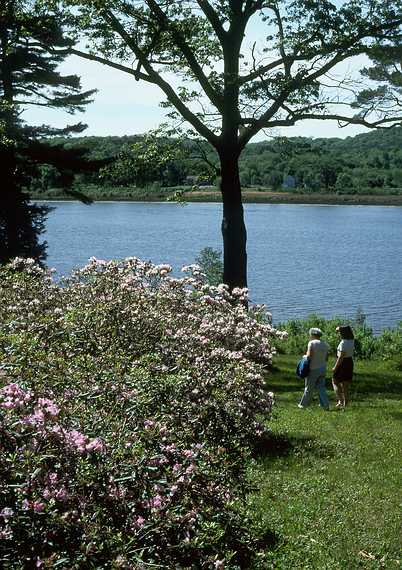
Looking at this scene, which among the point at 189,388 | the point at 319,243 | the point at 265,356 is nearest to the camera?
the point at 189,388

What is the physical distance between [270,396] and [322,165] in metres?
118

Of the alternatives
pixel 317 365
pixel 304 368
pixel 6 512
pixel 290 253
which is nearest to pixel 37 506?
pixel 6 512

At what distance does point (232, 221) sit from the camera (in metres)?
20.7

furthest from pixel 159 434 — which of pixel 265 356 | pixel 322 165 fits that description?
pixel 322 165

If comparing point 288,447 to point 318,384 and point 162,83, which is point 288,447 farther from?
point 162,83

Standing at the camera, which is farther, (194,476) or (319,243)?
(319,243)

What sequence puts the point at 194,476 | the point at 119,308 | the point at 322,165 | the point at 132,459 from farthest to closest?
the point at 322,165, the point at 119,308, the point at 194,476, the point at 132,459

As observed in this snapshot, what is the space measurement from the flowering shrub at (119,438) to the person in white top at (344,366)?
6.29 m

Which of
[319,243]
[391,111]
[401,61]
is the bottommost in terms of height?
[319,243]

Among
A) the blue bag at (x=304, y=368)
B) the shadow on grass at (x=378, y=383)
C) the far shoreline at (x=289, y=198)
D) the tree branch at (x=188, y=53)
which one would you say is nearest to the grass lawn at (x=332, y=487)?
the blue bag at (x=304, y=368)

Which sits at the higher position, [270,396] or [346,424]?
[270,396]

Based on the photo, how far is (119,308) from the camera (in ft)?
27.8

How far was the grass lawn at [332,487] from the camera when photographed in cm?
730

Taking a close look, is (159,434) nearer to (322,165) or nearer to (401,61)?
(401,61)
